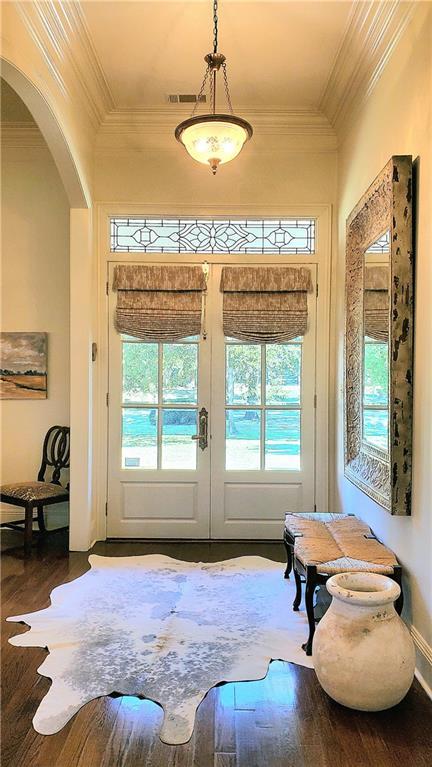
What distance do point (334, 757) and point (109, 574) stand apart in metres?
2.14

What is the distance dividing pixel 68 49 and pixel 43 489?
313 cm

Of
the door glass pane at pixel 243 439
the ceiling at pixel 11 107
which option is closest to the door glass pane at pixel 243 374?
the door glass pane at pixel 243 439

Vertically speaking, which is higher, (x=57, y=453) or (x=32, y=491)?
(x=57, y=453)

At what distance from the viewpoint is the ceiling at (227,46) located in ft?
10.2

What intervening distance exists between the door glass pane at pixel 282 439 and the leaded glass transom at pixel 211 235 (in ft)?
4.55

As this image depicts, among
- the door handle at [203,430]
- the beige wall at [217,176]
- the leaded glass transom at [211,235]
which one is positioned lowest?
the door handle at [203,430]

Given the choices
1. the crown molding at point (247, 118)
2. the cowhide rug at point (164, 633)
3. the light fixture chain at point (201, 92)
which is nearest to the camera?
the cowhide rug at point (164, 633)

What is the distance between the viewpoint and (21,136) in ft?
15.0

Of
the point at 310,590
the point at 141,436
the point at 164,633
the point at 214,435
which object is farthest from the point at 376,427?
the point at 141,436

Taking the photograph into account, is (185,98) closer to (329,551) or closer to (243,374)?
(243,374)

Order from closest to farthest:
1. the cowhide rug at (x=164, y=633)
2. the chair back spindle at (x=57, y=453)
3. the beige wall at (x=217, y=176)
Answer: the cowhide rug at (x=164, y=633) < the beige wall at (x=217, y=176) < the chair back spindle at (x=57, y=453)

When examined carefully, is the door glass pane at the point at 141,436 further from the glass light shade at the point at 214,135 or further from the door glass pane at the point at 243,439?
the glass light shade at the point at 214,135

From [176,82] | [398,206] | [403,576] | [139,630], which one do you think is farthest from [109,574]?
[176,82]

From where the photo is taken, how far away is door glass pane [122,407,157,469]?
454cm
